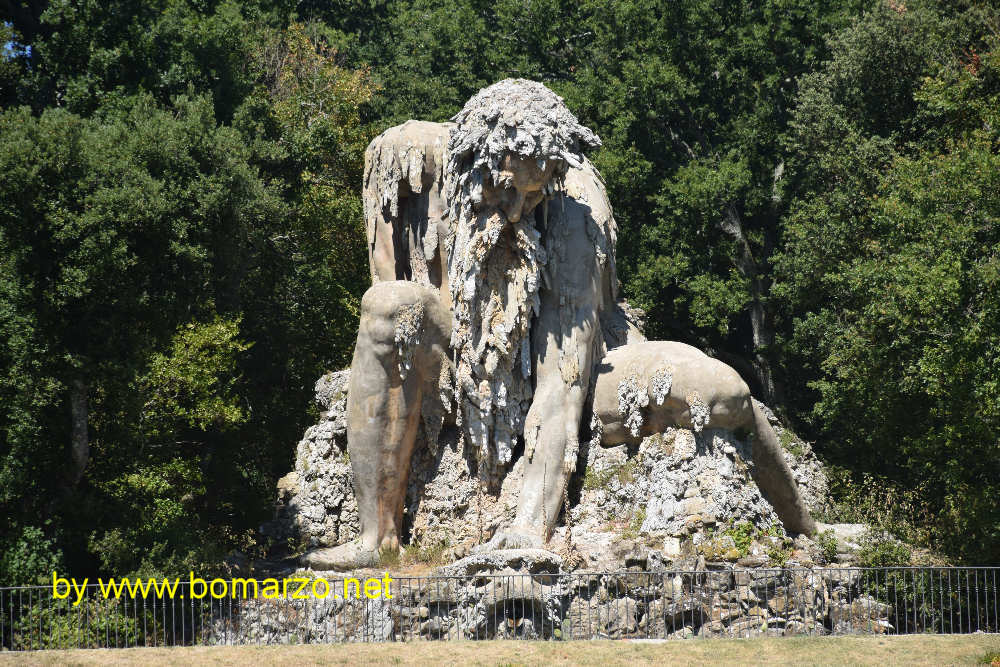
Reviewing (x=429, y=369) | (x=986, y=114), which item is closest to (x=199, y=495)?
(x=429, y=369)

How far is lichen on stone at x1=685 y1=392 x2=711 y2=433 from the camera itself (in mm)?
13266

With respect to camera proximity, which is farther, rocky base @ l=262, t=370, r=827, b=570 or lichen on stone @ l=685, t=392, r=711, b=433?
lichen on stone @ l=685, t=392, r=711, b=433

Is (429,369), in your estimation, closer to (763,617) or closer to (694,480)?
(694,480)

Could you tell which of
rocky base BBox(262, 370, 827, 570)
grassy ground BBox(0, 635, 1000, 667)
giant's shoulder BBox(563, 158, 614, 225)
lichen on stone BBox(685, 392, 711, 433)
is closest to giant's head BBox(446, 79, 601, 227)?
giant's shoulder BBox(563, 158, 614, 225)

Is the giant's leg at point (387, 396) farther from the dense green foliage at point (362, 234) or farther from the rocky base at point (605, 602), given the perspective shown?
the dense green foliage at point (362, 234)

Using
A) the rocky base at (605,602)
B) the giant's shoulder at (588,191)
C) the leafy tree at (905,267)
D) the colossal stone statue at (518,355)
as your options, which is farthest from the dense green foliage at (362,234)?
the giant's shoulder at (588,191)

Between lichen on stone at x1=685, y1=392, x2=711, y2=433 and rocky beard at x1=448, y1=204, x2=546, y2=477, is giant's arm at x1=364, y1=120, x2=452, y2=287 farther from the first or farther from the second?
Result: lichen on stone at x1=685, y1=392, x2=711, y2=433

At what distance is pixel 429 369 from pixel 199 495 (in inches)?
347

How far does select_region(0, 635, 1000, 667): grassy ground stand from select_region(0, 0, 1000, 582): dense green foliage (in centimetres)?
288

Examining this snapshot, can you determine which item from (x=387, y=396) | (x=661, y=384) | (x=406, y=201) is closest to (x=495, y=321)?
(x=387, y=396)

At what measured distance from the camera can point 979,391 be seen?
15.4 m

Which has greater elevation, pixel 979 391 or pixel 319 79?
pixel 319 79

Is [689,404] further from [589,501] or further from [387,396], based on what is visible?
[387,396]

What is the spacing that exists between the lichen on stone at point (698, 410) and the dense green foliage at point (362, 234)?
13.8 feet
